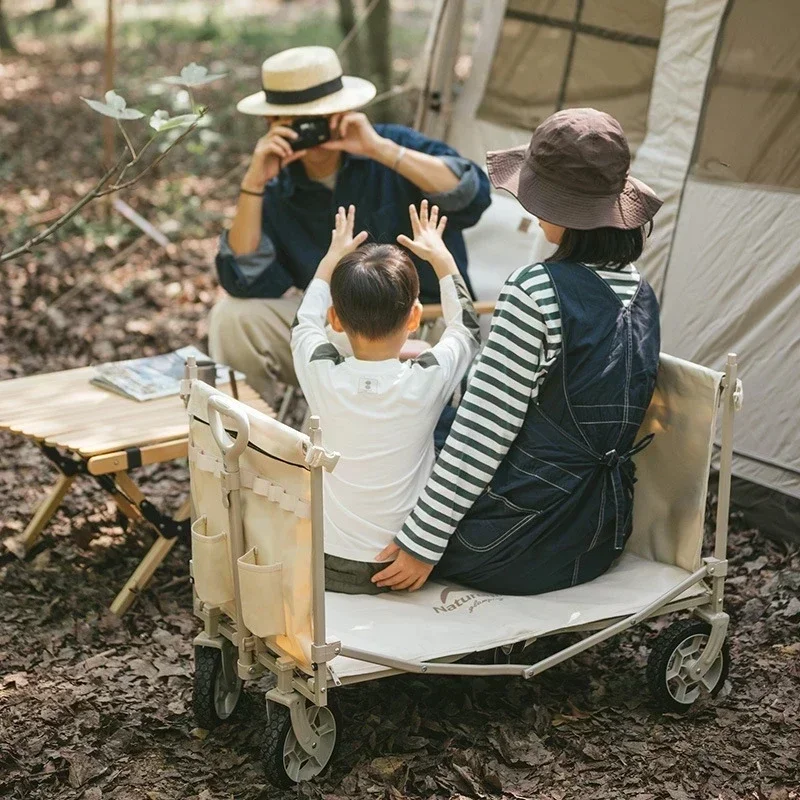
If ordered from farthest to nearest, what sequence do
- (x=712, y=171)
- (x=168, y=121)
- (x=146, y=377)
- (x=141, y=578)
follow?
(x=712, y=171), (x=146, y=377), (x=141, y=578), (x=168, y=121)

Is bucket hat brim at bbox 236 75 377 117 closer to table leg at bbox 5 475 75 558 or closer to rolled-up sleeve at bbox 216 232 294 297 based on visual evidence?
rolled-up sleeve at bbox 216 232 294 297

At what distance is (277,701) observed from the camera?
2521 millimetres

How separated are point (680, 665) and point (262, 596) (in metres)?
1.22

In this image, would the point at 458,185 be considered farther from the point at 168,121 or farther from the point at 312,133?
the point at 168,121

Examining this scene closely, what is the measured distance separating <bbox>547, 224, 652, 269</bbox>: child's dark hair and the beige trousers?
1715mm

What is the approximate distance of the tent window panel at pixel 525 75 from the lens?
493cm

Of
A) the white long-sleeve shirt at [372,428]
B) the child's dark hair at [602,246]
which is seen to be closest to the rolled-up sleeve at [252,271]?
the white long-sleeve shirt at [372,428]

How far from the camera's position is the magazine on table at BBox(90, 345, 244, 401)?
12.4ft

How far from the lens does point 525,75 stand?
5.06 metres

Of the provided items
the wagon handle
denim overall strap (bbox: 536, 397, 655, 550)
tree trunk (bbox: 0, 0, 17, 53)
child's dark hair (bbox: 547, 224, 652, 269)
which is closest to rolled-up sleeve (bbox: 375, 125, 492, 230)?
child's dark hair (bbox: 547, 224, 652, 269)

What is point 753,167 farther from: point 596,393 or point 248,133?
point 248,133

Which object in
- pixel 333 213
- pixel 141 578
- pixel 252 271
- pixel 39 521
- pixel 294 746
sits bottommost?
pixel 39 521

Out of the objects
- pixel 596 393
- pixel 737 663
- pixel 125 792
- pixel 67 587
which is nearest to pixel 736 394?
pixel 596 393

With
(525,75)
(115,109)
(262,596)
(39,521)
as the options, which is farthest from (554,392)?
(525,75)
